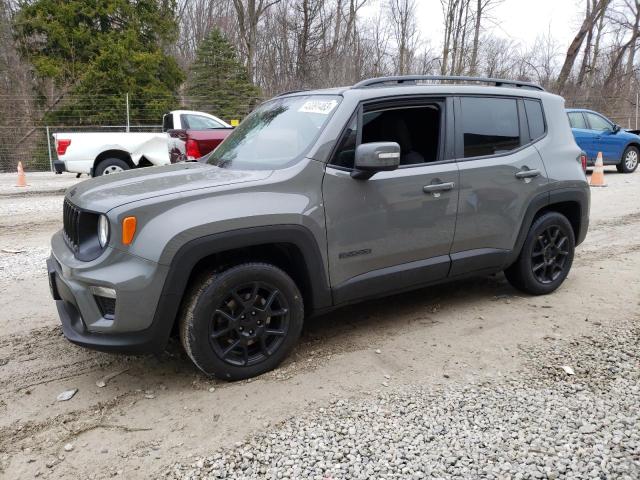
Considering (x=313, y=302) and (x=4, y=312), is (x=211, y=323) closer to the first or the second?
(x=313, y=302)

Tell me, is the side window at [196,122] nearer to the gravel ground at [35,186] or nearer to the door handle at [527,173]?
the gravel ground at [35,186]

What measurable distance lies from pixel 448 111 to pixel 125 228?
2545 millimetres

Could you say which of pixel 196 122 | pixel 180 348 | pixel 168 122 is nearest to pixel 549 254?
pixel 180 348

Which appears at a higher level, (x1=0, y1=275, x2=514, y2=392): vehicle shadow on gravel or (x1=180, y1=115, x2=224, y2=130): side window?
(x1=180, y1=115, x2=224, y2=130): side window

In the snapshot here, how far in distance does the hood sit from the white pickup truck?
8.21m

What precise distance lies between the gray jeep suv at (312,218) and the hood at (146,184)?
2cm

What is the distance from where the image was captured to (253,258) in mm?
3359

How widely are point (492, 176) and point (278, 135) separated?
5.69 ft

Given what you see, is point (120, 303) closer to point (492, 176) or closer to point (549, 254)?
point (492, 176)

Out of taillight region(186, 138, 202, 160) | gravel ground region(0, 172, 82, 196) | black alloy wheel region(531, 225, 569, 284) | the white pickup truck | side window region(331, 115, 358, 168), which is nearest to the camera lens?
side window region(331, 115, 358, 168)

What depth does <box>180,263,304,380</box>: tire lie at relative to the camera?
3.09 metres

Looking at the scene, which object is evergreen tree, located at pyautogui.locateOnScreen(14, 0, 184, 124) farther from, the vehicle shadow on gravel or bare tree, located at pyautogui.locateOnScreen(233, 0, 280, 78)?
the vehicle shadow on gravel

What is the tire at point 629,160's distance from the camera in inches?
590

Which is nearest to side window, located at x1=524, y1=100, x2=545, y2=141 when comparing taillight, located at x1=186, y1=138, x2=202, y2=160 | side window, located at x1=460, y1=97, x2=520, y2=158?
side window, located at x1=460, y1=97, x2=520, y2=158
